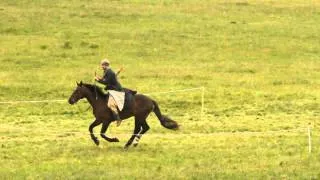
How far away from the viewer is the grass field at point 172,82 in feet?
62.1

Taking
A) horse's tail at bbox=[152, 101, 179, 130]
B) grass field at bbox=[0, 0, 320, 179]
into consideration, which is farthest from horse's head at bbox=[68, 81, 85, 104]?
horse's tail at bbox=[152, 101, 179, 130]

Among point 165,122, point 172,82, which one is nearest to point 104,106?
point 165,122

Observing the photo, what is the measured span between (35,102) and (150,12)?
27.4m

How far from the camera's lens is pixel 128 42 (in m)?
46.4

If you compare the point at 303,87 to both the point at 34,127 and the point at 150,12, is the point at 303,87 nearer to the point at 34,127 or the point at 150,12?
the point at 34,127

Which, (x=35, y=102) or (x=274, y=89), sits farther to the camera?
(x=274, y=89)

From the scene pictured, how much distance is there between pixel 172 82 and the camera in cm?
3556

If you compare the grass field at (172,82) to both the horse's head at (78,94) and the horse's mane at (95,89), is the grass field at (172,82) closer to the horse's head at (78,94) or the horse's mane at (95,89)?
the horse's head at (78,94)

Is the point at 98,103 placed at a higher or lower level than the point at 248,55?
higher

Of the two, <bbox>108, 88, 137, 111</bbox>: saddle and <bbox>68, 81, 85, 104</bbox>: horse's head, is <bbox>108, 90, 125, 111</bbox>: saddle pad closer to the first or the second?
<bbox>108, 88, 137, 111</bbox>: saddle

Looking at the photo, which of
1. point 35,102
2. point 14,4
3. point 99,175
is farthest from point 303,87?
point 14,4

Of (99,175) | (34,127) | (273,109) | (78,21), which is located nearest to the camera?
(99,175)

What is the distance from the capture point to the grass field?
746 inches

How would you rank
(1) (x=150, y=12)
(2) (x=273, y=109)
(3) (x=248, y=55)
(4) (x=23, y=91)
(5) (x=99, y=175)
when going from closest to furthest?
(5) (x=99, y=175)
(2) (x=273, y=109)
(4) (x=23, y=91)
(3) (x=248, y=55)
(1) (x=150, y=12)
